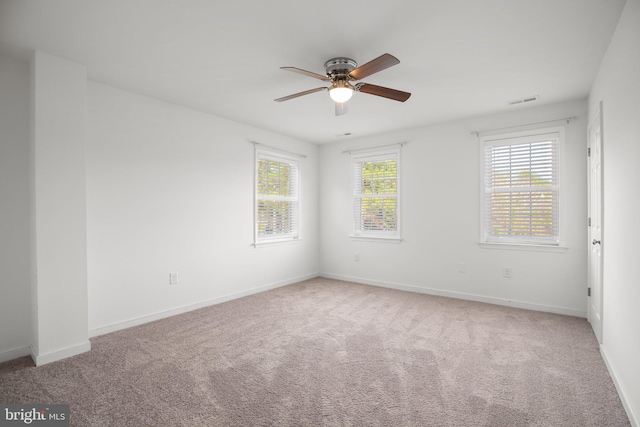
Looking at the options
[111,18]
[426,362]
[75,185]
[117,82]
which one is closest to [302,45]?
[111,18]

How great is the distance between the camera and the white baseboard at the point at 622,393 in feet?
5.87

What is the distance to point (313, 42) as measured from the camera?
2.40 m

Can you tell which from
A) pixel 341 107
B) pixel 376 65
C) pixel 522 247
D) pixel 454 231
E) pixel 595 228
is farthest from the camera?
pixel 454 231

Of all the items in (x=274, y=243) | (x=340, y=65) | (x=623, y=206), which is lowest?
(x=274, y=243)

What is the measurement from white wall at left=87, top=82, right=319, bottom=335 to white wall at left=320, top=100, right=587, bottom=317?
4.90 feet

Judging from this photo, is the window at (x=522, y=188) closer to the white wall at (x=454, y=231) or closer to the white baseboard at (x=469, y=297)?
the white wall at (x=454, y=231)

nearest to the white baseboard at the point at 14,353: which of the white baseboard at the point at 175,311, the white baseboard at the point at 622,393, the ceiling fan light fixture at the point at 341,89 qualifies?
the white baseboard at the point at 175,311

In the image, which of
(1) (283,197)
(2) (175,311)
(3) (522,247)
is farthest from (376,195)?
(2) (175,311)

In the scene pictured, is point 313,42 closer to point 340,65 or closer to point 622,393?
point 340,65

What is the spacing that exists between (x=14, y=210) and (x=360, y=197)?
4.32m

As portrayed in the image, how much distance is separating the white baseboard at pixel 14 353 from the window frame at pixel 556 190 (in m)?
4.97

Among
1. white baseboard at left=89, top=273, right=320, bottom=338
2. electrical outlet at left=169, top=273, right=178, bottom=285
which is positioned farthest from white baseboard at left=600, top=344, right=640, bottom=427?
electrical outlet at left=169, top=273, right=178, bottom=285

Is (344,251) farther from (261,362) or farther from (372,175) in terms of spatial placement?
(261,362)

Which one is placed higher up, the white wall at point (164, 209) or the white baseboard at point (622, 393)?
the white wall at point (164, 209)
